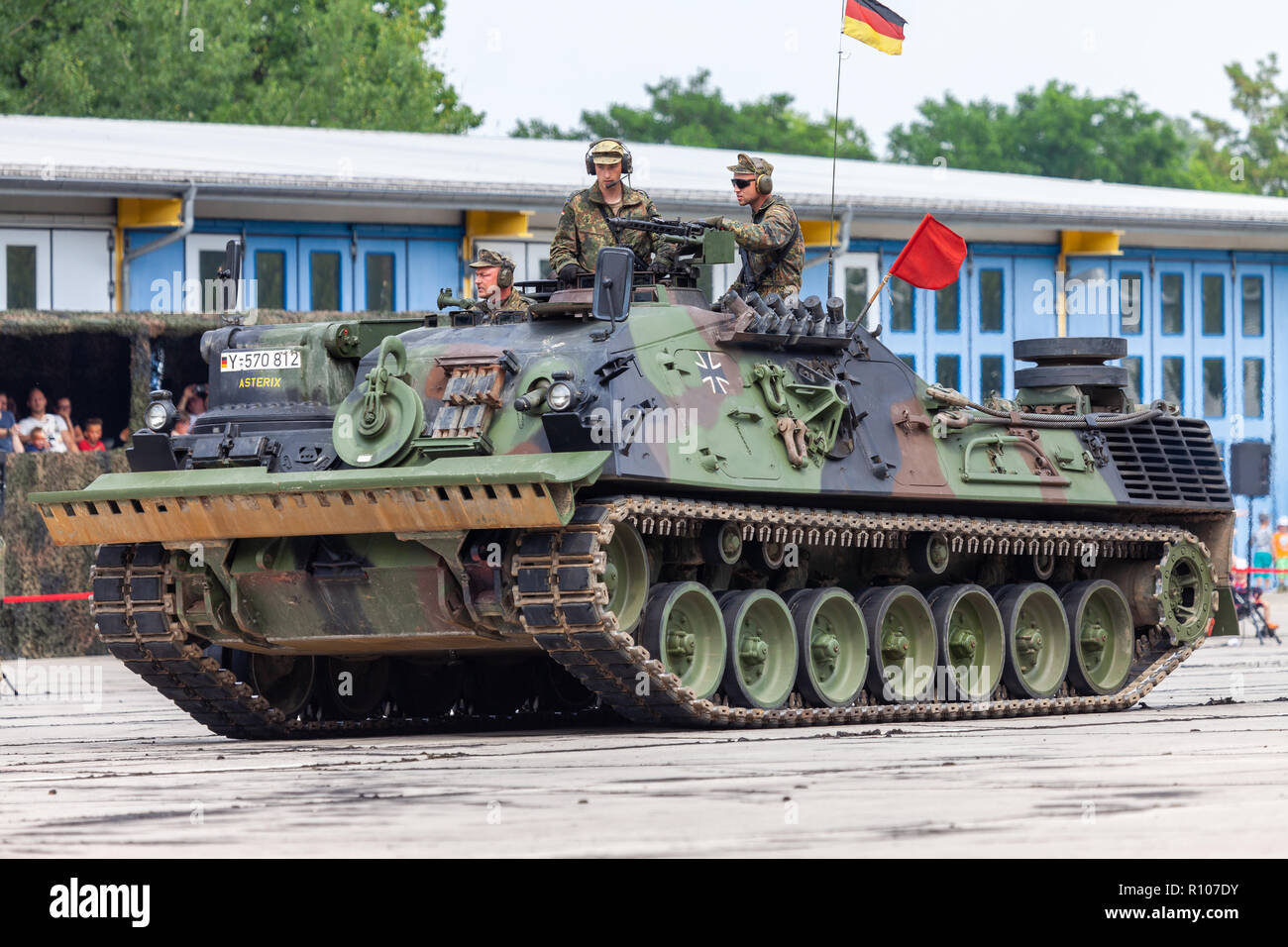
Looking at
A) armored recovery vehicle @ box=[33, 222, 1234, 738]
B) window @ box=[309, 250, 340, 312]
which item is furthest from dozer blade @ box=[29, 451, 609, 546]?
window @ box=[309, 250, 340, 312]

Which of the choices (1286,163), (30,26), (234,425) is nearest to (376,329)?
(234,425)

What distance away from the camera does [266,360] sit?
17.2 meters

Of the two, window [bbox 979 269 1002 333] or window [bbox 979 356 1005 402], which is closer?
window [bbox 979 269 1002 333]

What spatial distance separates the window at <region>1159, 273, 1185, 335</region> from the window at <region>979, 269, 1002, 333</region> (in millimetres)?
3717

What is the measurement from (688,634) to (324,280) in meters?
19.3

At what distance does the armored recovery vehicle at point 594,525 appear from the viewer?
1579 cm

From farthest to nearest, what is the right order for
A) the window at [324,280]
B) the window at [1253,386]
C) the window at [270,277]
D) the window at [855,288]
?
the window at [1253,386] → the window at [855,288] → the window at [324,280] → the window at [270,277]

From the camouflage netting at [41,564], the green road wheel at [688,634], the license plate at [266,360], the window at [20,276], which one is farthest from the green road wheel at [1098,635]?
the window at [20,276]

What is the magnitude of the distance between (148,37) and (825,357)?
43.8m

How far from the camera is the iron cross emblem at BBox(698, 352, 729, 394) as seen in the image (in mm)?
16922

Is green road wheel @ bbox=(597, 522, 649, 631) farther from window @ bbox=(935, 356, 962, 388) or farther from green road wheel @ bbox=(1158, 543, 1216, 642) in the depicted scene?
window @ bbox=(935, 356, 962, 388)

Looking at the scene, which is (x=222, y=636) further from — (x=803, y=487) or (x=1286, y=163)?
(x=1286, y=163)

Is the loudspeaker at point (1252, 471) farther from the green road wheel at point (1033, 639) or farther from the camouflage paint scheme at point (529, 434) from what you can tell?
the camouflage paint scheme at point (529, 434)

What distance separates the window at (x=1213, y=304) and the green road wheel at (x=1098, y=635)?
22.7 metres
